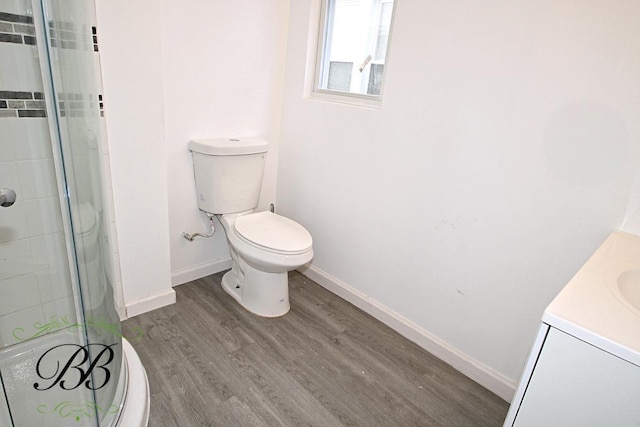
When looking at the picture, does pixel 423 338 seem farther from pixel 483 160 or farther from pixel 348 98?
pixel 348 98

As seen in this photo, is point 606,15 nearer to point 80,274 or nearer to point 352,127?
point 352,127

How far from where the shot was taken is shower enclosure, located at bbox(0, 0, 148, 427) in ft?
3.63

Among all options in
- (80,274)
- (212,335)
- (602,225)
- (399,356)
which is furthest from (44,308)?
(602,225)

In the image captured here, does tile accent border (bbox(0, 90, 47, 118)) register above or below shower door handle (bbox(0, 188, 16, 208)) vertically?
above

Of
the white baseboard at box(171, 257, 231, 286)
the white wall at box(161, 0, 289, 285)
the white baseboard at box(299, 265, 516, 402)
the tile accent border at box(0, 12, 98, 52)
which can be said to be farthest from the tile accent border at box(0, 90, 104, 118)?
the white baseboard at box(299, 265, 516, 402)

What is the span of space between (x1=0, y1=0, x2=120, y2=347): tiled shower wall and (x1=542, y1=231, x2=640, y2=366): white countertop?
1286 mm

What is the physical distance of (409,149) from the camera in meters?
1.78

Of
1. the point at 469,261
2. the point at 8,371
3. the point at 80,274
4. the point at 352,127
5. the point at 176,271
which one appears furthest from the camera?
the point at 176,271

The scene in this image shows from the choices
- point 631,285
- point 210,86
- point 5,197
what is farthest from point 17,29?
point 631,285

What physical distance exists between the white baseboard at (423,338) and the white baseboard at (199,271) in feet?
1.81

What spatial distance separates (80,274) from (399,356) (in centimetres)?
138

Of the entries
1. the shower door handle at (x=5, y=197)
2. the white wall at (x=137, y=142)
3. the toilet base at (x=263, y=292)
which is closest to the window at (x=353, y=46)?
the white wall at (x=137, y=142)

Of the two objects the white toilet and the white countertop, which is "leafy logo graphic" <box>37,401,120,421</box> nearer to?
the white toilet

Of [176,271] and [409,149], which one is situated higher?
[409,149]
